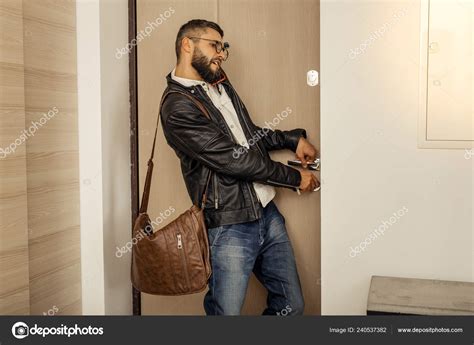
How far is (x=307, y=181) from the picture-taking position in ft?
7.77

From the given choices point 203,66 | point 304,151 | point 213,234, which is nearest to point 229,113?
point 203,66

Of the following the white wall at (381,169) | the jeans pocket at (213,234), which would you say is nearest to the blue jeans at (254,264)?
the jeans pocket at (213,234)

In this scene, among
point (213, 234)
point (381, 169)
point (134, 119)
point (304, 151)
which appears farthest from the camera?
point (134, 119)

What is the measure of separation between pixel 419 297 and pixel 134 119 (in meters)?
1.51

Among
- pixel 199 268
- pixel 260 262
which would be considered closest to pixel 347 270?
pixel 260 262

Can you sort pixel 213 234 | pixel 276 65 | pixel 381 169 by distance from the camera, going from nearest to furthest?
pixel 381 169 → pixel 213 234 → pixel 276 65

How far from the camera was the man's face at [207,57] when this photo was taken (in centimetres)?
235

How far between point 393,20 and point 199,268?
44.0 inches

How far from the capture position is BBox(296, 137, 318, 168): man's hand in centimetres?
251

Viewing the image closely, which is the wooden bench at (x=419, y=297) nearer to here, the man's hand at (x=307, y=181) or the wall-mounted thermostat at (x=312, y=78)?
the man's hand at (x=307, y=181)

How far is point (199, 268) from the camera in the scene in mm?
2268

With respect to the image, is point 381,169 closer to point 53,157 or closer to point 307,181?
point 307,181

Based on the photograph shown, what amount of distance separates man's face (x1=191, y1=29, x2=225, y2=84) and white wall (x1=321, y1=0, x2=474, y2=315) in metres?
0.40

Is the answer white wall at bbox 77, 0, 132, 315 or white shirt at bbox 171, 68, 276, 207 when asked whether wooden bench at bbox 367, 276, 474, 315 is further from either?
white wall at bbox 77, 0, 132, 315
